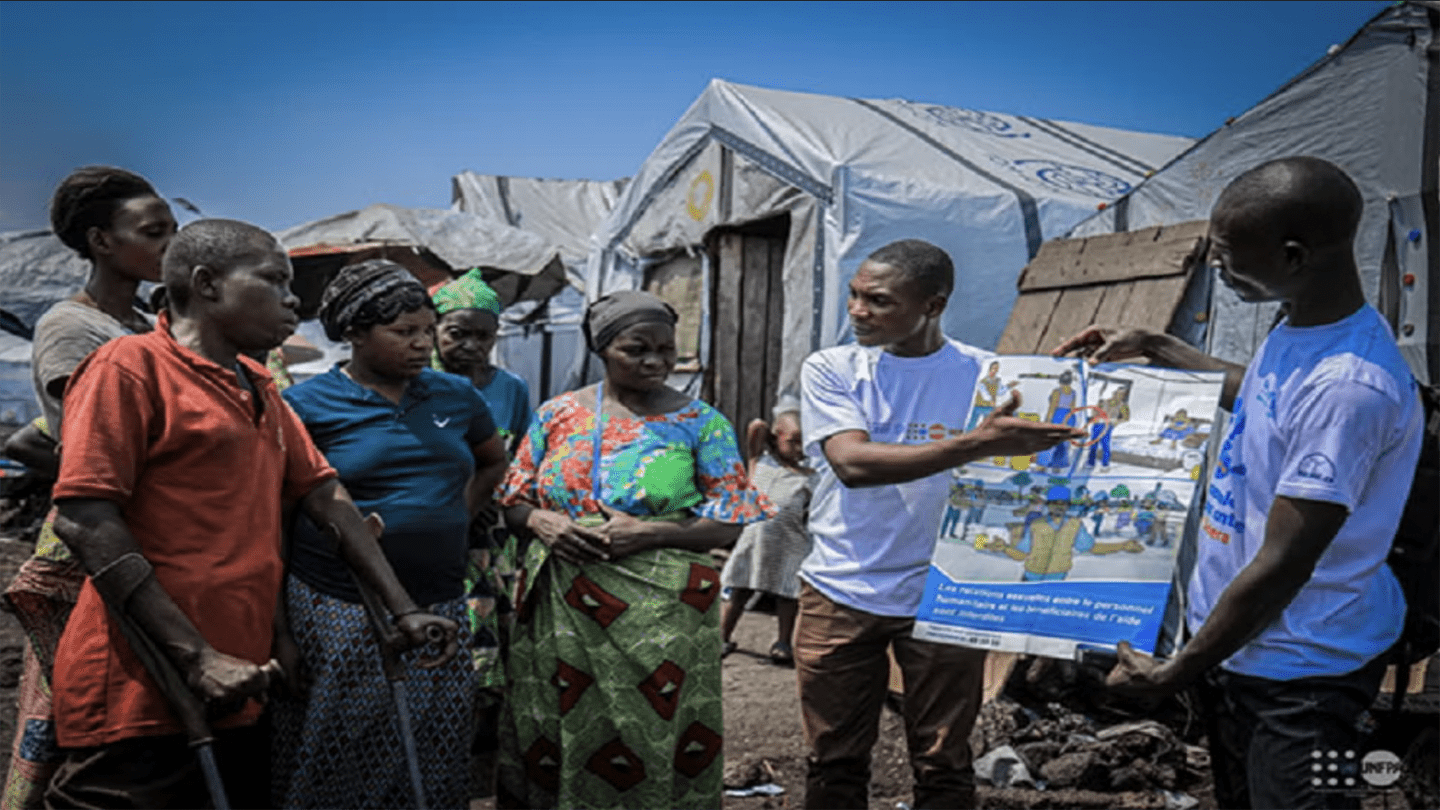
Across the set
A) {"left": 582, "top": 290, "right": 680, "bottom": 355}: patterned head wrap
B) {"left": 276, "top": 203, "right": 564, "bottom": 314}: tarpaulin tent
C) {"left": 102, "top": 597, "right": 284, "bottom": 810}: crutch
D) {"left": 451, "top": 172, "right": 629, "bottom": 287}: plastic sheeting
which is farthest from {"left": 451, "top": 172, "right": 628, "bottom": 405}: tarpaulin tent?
{"left": 102, "top": 597, "right": 284, "bottom": 810}: crutch

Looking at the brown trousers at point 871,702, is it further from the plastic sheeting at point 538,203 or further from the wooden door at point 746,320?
the plastic sheeting at point 538,203

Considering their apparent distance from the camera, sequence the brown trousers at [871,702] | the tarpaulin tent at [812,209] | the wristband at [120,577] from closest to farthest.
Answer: the wristband at [120,577]
the brown trousers at [871,702]
the tarpaulin tent at [812,209]

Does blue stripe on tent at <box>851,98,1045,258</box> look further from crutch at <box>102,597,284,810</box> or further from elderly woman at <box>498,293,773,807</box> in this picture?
crutch at <box>102,597,284,810</box>

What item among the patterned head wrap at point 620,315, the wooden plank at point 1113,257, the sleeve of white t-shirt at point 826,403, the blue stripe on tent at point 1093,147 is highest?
the blue stripe on tent at point 1093,147

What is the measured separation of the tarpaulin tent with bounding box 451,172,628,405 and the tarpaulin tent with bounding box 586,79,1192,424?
187 inches

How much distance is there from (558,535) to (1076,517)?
4.72 ft

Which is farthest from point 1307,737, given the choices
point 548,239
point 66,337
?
point 548,239

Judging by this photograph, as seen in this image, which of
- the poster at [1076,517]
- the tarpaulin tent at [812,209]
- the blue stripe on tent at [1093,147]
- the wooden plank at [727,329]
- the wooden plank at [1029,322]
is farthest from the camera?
the blue stripe on tent at [1093,147]

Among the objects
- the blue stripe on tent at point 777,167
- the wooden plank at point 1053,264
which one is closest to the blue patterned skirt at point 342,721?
the wooden plank at point 1053,264

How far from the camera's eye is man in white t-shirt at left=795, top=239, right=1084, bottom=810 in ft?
10.4

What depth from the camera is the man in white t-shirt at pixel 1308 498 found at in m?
1.93

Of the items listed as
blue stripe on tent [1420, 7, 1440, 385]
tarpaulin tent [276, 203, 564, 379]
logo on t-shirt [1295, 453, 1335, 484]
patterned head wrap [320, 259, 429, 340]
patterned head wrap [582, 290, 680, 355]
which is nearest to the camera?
logo on t-shirt [1295, 453, 1335, 484]

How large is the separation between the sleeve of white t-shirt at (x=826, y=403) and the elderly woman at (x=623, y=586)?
0.87ft

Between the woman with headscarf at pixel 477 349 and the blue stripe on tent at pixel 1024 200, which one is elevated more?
the blue stripe on tent at pixel 1024 200
